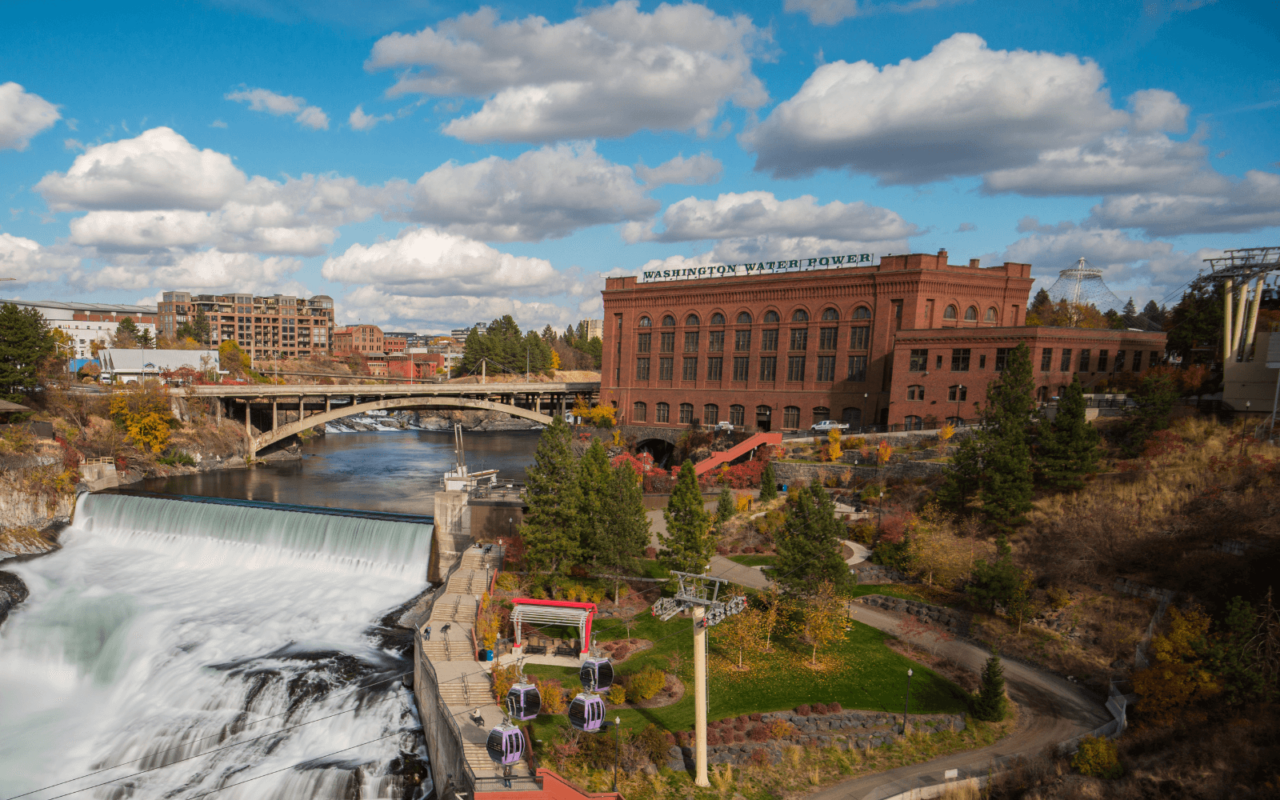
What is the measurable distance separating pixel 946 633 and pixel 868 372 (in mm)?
39066

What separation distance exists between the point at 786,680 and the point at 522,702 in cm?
1133

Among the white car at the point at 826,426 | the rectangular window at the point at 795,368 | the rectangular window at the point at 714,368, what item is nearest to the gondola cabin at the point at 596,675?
the white car at the point at 826,426

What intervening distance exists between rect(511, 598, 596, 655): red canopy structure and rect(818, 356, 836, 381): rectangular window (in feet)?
155

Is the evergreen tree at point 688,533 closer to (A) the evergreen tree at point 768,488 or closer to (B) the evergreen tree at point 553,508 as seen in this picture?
(B) the evergreen tree at point 553,508

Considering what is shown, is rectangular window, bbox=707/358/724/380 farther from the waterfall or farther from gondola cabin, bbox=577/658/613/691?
gondola cabin, bbox=577/658/613/691

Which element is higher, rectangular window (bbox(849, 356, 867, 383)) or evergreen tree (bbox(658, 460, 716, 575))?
rectangular window (bbox(849, 356, 867, 383))

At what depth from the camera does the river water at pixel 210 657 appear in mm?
24828

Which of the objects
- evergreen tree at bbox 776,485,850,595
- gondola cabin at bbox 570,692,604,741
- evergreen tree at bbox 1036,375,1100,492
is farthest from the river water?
evergreen tree at bbox 1036,375,1100,492

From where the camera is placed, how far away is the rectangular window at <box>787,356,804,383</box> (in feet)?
→ 232

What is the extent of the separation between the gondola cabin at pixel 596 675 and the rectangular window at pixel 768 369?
2130 inches

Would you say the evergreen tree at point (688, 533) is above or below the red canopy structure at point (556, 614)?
above

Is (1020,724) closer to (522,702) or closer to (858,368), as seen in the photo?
(522,702)

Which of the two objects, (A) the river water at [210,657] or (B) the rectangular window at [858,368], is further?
(B) the rectangular window at [858,368]

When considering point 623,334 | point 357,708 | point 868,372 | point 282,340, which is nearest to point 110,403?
point 623,334
